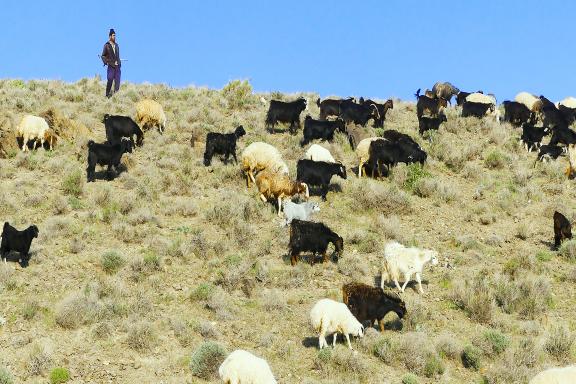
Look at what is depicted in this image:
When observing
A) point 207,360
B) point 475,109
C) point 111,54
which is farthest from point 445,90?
point 207,360

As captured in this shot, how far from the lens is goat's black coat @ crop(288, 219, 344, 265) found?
15.9 m

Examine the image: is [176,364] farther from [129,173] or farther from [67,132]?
[67,132]

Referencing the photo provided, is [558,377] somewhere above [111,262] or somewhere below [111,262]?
below

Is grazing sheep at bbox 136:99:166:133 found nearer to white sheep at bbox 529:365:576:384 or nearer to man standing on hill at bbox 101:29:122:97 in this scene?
man standing on hill at bbox 101:29:122:97

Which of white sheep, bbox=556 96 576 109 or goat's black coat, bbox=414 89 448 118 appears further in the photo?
white sheep, bbox=556 96 576 109

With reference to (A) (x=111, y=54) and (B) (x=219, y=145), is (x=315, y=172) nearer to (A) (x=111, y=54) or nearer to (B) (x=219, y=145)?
(B) (x=219, y=145)

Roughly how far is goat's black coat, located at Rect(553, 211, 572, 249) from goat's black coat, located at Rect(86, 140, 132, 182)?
45.0 ft

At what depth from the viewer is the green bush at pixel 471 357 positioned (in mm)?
12238

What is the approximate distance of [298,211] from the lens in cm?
1827

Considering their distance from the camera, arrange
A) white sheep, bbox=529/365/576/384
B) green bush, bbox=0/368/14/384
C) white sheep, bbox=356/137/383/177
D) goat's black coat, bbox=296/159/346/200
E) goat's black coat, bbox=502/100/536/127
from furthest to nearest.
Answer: goat's black coat, bbox=502/100/536/127 < white sheep, bbox=356/137/383/177 < goat's black coat, bbox=296/159/346/200 < green bush, bbox=0/368/14/384 < white sheep, bbox=529/365/576/384

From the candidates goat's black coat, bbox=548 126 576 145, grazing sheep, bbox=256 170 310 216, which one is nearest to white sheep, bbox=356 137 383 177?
grazing sheep, bbox=256 170 310 216

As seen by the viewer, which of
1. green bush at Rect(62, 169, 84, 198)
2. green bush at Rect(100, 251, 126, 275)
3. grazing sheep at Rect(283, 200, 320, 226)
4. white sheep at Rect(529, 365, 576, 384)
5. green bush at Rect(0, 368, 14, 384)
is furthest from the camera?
green bush at Rect(62, 169, 84, 198)

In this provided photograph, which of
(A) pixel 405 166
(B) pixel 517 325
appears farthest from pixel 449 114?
(B) pixel 517 325

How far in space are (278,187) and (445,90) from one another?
2282 cm
